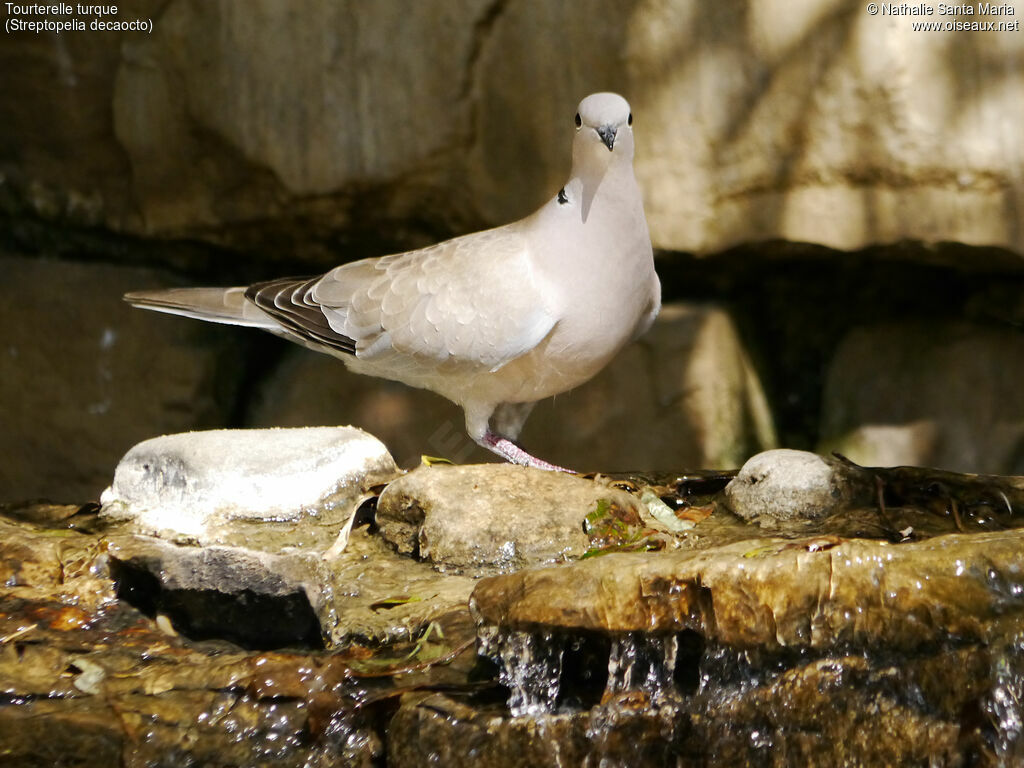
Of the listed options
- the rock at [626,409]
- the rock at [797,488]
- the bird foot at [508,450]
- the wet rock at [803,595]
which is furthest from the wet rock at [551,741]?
the rock at [626,409]

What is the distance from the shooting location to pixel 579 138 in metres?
3.38

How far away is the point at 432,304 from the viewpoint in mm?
3520

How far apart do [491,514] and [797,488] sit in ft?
2.74

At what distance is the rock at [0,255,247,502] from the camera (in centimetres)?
476

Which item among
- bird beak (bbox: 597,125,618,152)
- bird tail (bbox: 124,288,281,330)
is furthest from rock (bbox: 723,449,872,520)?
bird tail (bbox: 124,288,281,330)

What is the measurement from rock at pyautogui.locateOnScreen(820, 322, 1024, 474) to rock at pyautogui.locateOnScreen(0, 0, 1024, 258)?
49 cm

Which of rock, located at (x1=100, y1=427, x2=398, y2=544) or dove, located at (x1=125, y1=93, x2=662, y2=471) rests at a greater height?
dove, located at (x1=125, y1=93, x2=662, y2=471)

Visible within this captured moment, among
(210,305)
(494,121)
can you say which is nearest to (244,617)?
(210,305)

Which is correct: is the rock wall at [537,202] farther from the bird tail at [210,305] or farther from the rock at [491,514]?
the rock at [491,514]

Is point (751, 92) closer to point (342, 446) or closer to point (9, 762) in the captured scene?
point (342, 446)

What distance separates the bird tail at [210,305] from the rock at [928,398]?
2.23 metres

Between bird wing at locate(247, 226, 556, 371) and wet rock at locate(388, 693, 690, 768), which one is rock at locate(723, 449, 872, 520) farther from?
wet rock at locate(388, 693, 690, 768)

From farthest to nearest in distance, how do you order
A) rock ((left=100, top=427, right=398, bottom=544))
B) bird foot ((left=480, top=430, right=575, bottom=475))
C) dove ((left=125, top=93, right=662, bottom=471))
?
1. bird foot ((left=480, top=430, right=575, bottom=475))
2. dove ((left=125, top=93, right=662, bottom=471))
3. rock ((left=100, top=427, right=398, bottom=544))

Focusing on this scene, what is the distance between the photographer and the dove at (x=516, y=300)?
132 inches
